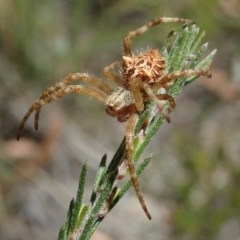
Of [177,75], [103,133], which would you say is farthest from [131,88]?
[103,133]

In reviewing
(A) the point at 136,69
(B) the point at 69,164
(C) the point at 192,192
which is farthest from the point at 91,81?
(B) the point at 69,164

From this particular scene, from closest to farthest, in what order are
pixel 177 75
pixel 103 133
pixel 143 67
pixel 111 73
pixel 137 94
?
pixel 177 75 < pixel 137 94 < pixel 143 67 < pixel 111 73 < pixel 103 133

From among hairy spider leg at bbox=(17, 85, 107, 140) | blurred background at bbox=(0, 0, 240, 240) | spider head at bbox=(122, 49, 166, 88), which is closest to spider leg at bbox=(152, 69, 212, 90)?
spider head at bbox=(122, 49, 166, 88)

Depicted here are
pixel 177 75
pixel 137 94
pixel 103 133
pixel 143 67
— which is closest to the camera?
pixel 177 75

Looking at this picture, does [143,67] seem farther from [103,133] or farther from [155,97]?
[103,133]

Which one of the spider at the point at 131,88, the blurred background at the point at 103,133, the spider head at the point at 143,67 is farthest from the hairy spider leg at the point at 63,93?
the blurred background at the point at 103,133

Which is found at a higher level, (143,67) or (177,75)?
(143,67)

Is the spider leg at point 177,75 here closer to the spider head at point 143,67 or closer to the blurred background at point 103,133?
the spider head at point 143,67
